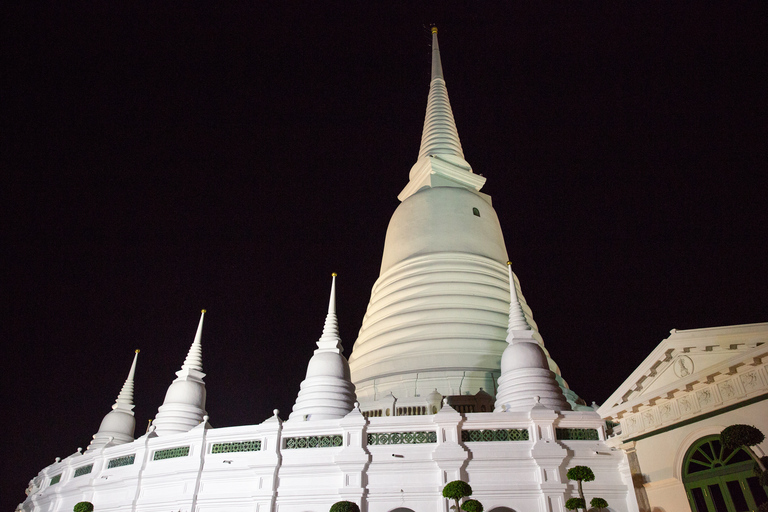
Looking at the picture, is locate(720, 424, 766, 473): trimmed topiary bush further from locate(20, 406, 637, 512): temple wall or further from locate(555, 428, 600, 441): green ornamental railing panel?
locate(555, 428, 600, 441): green ornamental railing panel

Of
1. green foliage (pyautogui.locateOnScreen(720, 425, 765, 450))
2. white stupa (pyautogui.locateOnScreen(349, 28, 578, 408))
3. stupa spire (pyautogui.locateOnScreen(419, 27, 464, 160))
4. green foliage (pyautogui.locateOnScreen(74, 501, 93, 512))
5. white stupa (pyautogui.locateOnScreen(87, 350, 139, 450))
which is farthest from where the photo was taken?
stupa spire (pyautogui.locateOnScreen(419, 27, 464, 160))

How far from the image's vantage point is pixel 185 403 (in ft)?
71.6

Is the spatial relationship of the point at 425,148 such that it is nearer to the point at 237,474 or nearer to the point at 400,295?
the point at 400,295

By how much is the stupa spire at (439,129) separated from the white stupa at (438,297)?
295 millimetres

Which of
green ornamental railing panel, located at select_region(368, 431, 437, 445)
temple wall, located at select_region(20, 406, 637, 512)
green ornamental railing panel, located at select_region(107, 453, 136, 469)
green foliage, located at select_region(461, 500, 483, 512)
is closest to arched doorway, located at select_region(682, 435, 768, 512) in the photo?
temple wall, located at select_region(20, 406, 637, 512)

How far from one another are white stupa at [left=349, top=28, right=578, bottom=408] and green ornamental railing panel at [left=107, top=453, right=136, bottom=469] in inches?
323

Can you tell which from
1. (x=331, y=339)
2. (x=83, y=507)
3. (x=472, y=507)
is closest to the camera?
(x=472, y=507)

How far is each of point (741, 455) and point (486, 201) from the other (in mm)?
20416

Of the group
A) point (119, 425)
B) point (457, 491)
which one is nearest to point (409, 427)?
point (457, 491)

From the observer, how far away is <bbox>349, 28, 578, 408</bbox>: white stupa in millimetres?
21094

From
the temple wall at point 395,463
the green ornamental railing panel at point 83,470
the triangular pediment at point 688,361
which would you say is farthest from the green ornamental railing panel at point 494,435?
the green ornamental railing panel at point 83,470

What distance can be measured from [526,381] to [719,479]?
266 inches

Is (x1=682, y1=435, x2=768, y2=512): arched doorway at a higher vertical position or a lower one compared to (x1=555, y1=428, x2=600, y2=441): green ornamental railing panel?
lower

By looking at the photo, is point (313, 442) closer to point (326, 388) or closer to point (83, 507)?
point (326, 388)
